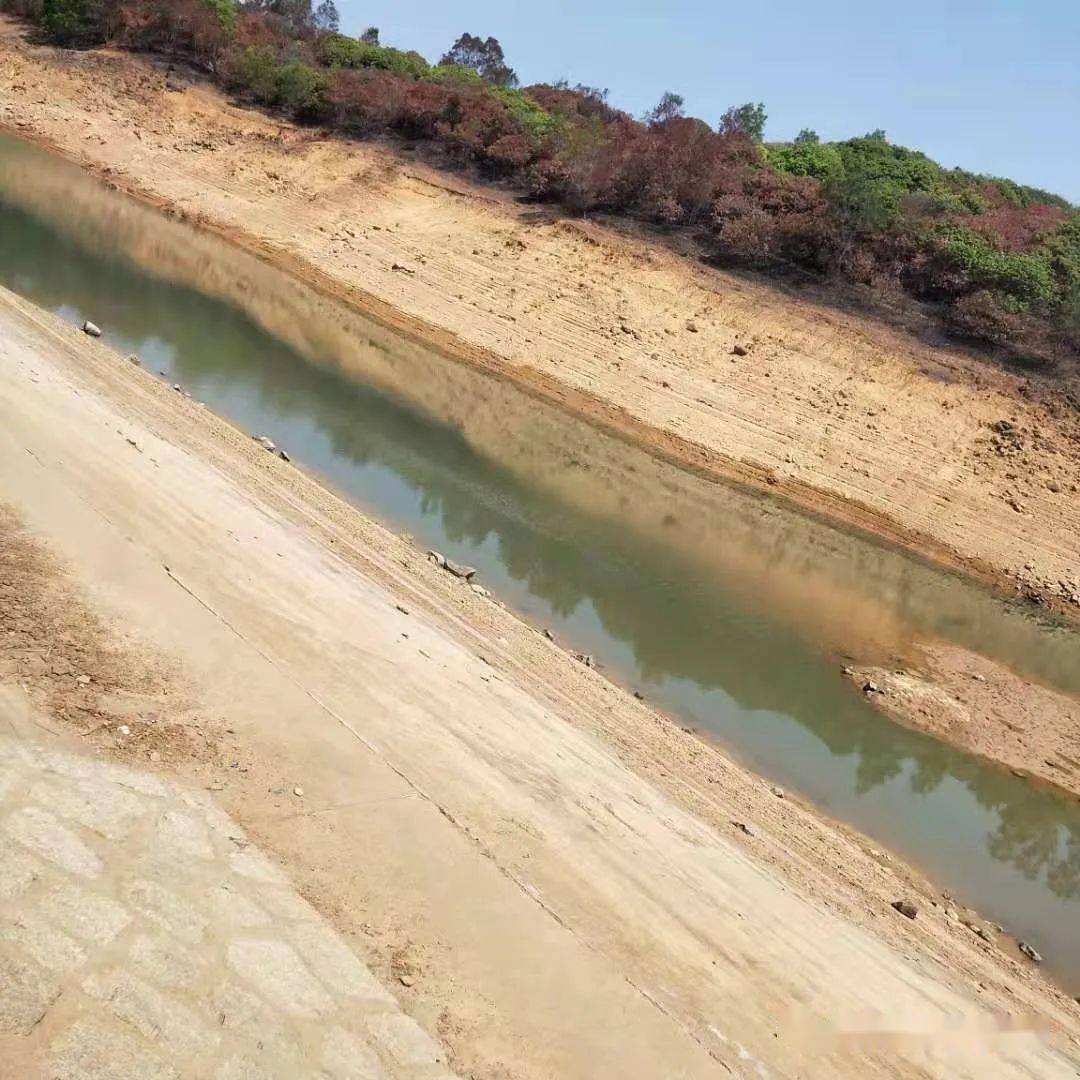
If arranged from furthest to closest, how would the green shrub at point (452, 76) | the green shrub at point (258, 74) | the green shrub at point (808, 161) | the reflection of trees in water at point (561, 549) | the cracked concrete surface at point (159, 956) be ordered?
the green shrub at point (452, 76) < the green shrub at point (258, 74) < the green shrub at point (808, 161) < the reflection of trees in water at point (561, 549) < the cracked concrete surface at point (159, 956)

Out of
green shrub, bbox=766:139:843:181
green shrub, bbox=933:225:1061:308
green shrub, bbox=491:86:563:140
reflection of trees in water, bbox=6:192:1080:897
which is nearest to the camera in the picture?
reflection of trees in water, bbox=6:192:1080:897

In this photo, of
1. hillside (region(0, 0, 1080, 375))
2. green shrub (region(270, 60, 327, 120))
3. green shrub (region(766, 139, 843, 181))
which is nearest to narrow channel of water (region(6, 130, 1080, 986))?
hillside (region(0, 0, 1080, 375))

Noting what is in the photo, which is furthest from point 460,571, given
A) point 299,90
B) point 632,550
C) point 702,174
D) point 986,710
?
point 299,90

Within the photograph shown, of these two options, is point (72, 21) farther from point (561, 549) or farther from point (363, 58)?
point (561, 549)

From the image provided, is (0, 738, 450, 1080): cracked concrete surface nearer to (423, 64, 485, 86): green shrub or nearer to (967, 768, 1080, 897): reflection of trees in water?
(967, 768, 1080, 897): reflection of trees in water

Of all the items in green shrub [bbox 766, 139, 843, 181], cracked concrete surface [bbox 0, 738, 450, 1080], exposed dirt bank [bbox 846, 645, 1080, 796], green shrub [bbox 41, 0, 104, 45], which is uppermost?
green shrub [bbox 766, 139, 843, 181]

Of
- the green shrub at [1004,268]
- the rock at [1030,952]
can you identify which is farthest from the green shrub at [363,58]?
the rock at [1030,952]

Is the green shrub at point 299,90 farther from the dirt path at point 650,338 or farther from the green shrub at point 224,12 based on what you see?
the green shrub at point 224,12
